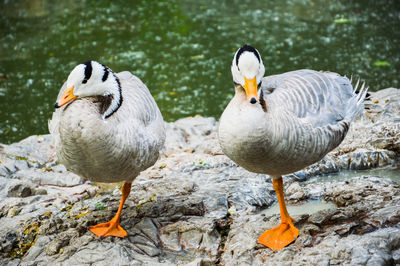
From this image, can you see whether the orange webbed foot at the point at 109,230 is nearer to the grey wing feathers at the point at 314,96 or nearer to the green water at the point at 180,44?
the grey wing feathers at the point at 314,96

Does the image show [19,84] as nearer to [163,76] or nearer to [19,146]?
[163,76]

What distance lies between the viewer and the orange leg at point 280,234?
12.7 ft

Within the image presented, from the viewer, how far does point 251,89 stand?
11.3 ft

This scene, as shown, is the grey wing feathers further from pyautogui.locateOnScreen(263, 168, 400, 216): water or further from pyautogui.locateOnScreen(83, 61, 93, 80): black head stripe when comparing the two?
pyautogui.locateOnScreen(83, 61, 93, 80): black head stripe

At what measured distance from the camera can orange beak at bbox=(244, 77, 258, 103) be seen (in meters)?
3.33

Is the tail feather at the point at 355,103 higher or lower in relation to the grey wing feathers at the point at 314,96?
lower

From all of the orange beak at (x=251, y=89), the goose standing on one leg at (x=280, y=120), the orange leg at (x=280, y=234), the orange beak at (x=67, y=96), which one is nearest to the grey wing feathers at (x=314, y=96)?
the goose standing on one leg at (x=280, y=120)

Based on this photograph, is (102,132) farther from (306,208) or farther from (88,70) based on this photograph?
(306,208)

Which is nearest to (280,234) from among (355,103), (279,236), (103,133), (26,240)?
(279,236)

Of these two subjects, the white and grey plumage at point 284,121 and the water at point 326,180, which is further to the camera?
the water at point 326,180

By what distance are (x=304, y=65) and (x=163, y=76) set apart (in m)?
3.20

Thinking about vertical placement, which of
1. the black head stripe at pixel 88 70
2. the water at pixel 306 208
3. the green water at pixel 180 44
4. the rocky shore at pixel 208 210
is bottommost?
the water at pixel 306 208

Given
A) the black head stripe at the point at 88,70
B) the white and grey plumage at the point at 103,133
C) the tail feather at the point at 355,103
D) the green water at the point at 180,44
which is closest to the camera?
the white and grey plumage at the point at 103,133

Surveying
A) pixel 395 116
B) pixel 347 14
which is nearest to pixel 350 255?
pixel 395 116
